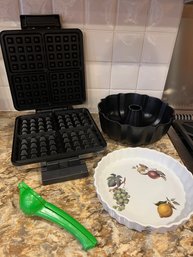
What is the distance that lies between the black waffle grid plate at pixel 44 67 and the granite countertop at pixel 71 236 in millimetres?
326

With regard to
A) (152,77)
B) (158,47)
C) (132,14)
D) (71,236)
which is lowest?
(71,236)

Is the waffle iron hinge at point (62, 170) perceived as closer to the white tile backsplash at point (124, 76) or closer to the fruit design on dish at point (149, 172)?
the fruit design on dish at point (149, 172)

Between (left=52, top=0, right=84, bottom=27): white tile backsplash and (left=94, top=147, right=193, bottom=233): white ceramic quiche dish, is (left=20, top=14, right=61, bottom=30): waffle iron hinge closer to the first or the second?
(left=52, top=0, right=84, bottom=27): white tile backsplash

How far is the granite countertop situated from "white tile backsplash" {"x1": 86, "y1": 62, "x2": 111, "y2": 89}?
1.33 ft

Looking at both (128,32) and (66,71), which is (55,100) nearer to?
(66,71)

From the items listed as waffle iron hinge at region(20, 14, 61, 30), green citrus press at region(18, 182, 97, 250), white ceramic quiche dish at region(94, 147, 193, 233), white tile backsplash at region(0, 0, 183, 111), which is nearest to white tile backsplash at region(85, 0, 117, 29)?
white tile backsplash at region(0, 0, 183, 111)

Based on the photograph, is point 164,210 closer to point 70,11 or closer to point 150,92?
point 150,92

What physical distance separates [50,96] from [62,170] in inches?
12.7

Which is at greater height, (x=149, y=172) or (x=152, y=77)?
(x=152, y=77)

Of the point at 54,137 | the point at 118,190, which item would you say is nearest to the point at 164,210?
the point at 118,190

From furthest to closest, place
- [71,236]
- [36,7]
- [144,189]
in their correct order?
[36,7]
[144,189]
[71,236]

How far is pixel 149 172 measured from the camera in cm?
60

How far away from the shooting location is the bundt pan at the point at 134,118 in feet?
2.06

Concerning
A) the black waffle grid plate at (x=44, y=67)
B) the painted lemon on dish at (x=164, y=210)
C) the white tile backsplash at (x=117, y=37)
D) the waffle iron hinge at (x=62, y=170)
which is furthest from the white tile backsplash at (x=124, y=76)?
the painted lemon on dish at (x=164, y=210)
